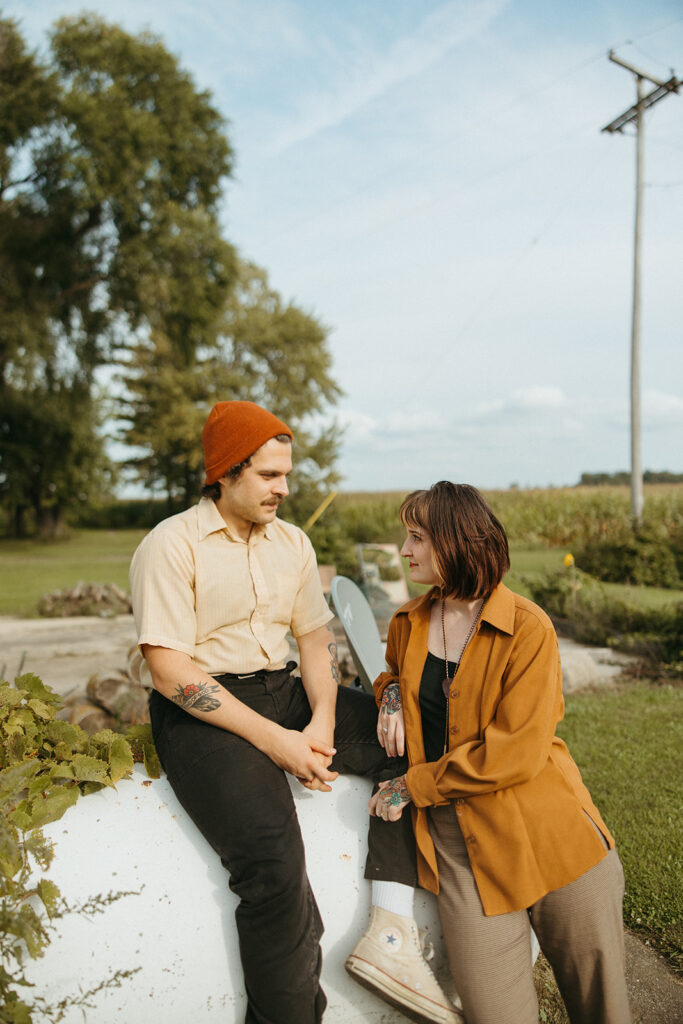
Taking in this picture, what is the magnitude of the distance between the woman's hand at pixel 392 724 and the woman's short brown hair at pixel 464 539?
15.4 inches

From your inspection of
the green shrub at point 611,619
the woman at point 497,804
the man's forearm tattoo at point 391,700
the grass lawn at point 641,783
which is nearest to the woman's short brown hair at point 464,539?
the woman at point 497,804

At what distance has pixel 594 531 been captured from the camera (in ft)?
47.4

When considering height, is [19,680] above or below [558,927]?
above

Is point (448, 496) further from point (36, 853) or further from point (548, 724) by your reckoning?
point (36, 853)

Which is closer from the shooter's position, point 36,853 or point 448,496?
point 36,853

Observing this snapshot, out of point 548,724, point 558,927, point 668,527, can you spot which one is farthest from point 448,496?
point 668,527

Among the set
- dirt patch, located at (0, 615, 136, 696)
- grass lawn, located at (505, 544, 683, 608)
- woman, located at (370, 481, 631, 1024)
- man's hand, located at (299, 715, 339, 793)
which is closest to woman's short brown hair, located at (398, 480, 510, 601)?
woman, located at (370, 481, 631, 1024)

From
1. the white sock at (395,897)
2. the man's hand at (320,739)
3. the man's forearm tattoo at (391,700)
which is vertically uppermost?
the man's forearm tattoo at (391,700)

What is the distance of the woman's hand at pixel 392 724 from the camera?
210cm

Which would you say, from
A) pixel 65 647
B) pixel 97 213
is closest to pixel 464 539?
pixel 65 647

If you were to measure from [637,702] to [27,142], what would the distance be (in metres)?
22.1

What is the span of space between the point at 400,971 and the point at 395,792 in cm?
43

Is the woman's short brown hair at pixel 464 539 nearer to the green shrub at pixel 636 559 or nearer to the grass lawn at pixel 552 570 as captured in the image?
the grass lawn at pixel 552 570

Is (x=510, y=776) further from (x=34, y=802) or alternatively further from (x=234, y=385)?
(x=234, y=385)
